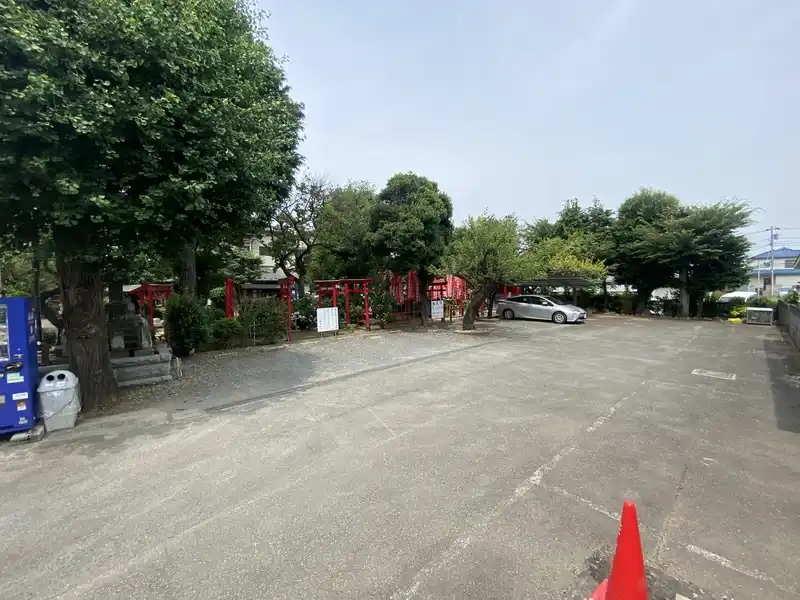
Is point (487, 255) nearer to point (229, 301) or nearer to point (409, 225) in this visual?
point (409, 225)

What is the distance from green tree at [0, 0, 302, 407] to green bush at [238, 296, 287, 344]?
5.01 metres

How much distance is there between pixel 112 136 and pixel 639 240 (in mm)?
24401

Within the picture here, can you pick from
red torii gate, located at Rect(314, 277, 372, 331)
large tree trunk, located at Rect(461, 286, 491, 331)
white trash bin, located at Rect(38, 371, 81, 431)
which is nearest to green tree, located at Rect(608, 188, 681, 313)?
large tree trunk, located at Rect(461, 286, 491, 331)

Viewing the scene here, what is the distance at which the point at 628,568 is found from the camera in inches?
75.9

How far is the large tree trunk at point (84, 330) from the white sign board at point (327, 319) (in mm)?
6737

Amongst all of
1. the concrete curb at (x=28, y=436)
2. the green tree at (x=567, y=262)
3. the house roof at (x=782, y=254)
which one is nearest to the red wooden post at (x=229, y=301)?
the concrete curb at (x=28, y=436)

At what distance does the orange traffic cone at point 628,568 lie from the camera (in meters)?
1.91

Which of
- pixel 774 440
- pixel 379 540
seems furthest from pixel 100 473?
pixel 774 440

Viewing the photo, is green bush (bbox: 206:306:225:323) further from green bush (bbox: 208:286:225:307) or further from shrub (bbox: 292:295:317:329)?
green bush (bbox: 208:286:225:307)

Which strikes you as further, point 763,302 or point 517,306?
point 763,302

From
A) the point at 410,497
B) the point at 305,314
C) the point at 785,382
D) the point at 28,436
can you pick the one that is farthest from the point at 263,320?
the point at 785,382

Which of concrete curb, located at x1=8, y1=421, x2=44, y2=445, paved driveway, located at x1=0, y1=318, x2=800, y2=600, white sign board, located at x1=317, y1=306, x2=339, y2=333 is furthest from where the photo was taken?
white sign board, located at x1=317, y1=306, x2=339, y2=333

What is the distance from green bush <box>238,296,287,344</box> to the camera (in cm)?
1105

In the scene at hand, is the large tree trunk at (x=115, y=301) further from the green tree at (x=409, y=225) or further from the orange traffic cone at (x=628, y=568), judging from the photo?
the orange traffic cone at (x=628, y=568)
